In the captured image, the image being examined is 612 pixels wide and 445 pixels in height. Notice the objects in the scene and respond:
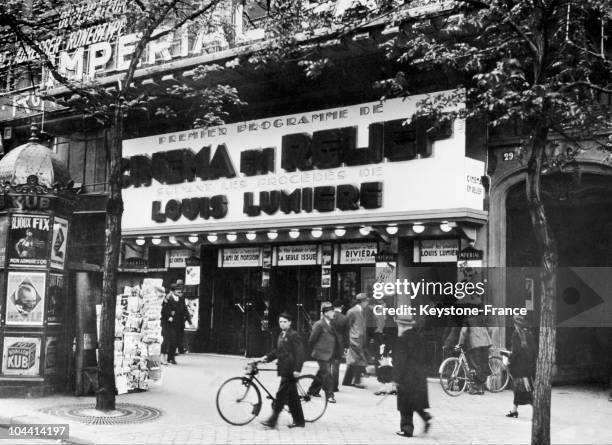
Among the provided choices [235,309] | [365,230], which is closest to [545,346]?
[365,230]

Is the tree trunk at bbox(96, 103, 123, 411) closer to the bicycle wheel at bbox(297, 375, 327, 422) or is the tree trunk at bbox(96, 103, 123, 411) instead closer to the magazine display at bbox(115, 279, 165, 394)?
the magazine display at bbox(115, 279, 165, 394)

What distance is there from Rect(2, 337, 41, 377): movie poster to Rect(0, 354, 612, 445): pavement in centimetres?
57

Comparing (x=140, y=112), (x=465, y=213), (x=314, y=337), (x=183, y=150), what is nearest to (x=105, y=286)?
(x=314, y=337)

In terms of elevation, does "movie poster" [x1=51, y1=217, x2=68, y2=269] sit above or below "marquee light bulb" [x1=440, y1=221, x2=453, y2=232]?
below

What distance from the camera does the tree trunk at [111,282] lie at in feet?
36.8

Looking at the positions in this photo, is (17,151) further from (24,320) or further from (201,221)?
(201,221)

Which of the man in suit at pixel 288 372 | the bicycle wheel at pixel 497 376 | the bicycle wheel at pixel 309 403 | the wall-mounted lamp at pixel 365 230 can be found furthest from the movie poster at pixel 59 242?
the bicycle wheel at pixel 497 376

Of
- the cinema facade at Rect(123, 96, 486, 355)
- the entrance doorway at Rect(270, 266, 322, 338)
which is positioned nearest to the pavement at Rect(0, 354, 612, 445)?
the cinema facade at Rect(123, 96, 486, 355)

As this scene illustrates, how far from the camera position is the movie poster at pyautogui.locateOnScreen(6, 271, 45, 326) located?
508 inches

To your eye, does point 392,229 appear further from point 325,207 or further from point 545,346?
point 545,346

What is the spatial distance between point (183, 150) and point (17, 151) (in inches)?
277

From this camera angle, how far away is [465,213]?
15117mm

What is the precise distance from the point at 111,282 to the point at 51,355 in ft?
8.63

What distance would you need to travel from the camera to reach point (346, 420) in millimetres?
11156
